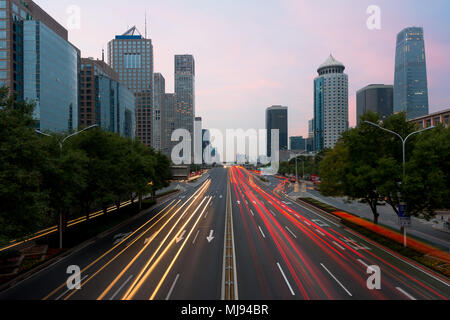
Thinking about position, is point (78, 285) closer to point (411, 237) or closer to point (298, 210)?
point (411, 237)

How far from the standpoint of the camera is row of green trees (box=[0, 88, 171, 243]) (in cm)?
1352

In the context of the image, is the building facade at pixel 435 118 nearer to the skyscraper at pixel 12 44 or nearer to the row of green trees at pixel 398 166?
the row of green trees at pixel 398 166

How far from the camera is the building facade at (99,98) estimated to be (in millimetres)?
129875

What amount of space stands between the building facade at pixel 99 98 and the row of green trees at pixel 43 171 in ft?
355

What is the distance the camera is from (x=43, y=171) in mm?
17094

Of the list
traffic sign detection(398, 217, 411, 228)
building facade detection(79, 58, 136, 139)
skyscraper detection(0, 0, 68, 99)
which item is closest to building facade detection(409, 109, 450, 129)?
traffic sign detection(398, 217, 411, 228)

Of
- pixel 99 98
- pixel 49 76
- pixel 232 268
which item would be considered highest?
pixel 99 98

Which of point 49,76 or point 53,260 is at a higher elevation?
point 49,76

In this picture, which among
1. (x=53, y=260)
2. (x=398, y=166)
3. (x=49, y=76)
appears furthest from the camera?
(x=49, y=76)

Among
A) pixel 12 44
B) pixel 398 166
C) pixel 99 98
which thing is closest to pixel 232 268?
pixel 398 166

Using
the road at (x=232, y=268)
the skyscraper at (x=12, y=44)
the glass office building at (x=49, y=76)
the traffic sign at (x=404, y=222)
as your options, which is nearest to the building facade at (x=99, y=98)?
the glass office building at (x=49, y=76)

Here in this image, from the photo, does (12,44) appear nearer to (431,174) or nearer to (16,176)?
(16,176)

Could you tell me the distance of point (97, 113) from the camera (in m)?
132

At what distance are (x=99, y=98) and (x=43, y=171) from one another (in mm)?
131949
